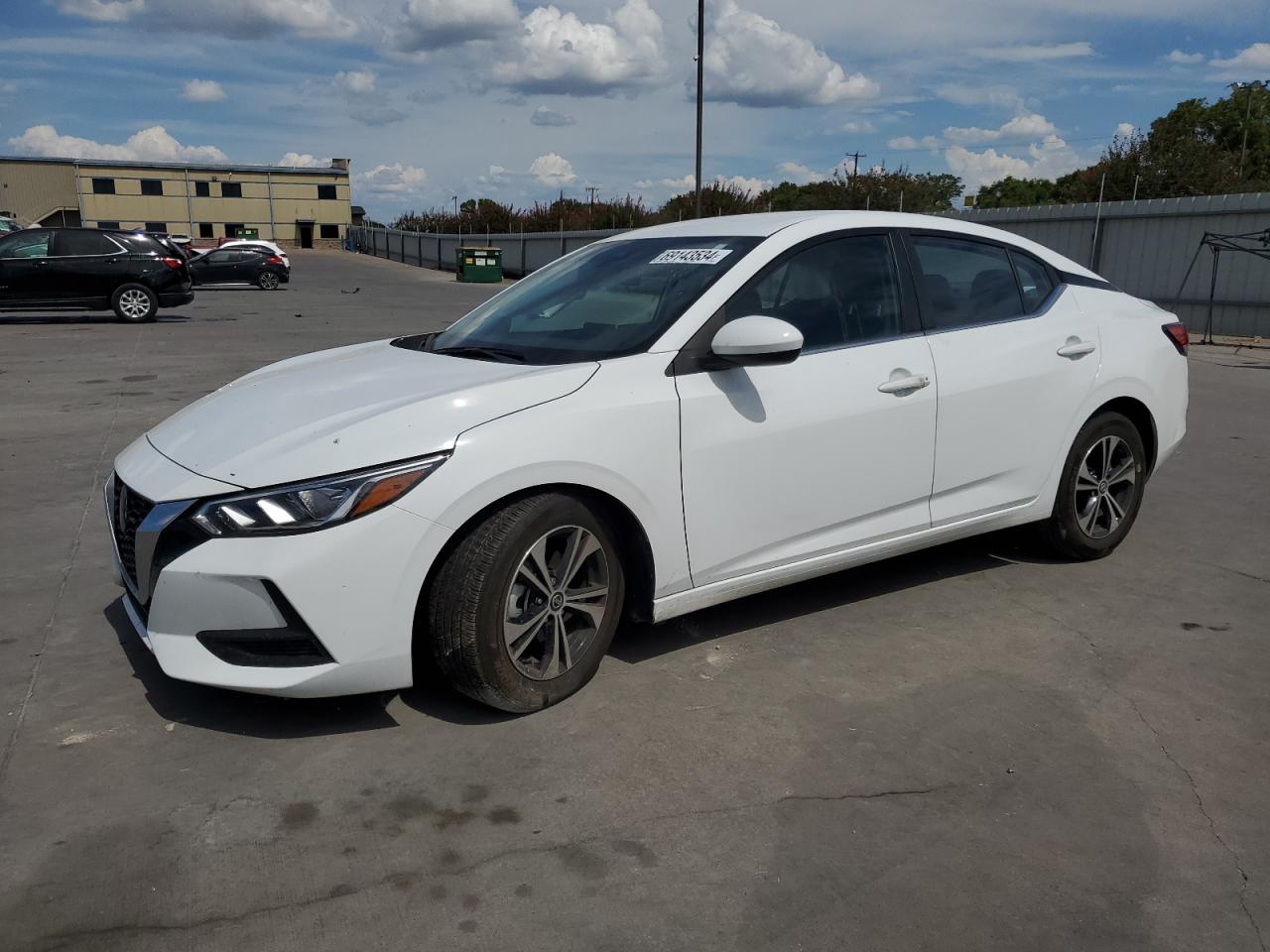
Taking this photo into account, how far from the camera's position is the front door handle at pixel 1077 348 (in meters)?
4.86

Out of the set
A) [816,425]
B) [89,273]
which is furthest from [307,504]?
[89,273]

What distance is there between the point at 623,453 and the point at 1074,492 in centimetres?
255

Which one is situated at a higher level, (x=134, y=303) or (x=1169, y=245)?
(x=1169, y=245)

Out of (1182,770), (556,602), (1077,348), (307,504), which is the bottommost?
(1182,770)

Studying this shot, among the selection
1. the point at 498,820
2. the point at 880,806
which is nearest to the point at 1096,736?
the point at 880,806

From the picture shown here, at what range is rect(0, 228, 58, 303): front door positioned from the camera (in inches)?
707

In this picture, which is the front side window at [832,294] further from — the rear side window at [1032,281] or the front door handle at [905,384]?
the rear side window at [1032,281]

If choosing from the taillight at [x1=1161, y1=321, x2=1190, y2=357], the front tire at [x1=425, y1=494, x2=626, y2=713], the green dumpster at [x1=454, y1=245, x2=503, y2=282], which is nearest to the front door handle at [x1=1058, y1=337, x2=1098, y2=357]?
the taillight at [x1=1161, y1=321, x2=1190, y2=357]

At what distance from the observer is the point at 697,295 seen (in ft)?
13.0

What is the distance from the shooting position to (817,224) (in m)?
4.35

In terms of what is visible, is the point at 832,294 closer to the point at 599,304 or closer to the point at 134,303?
the point at 599,304

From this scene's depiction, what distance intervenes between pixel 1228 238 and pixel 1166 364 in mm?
14506

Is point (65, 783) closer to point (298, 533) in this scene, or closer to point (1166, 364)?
point (298, 533)

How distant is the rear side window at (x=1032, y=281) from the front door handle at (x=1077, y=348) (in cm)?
22
